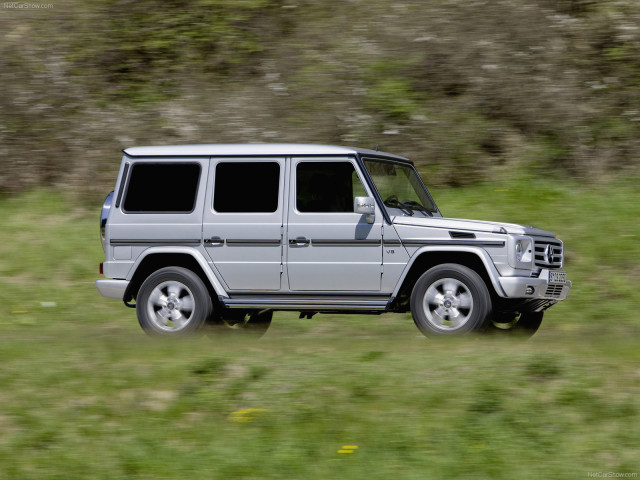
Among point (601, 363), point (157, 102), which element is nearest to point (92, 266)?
point (157, 102)

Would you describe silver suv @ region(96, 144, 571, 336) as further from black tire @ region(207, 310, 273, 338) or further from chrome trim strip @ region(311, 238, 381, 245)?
black tire @ region(207, 310, 273, 338)

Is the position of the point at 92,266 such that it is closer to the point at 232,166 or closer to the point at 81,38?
the point at 232,166

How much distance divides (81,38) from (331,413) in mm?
13434

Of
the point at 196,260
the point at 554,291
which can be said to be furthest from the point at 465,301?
the point at 196,260

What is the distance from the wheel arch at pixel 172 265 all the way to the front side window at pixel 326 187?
1.07 meters

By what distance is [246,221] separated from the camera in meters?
9.34

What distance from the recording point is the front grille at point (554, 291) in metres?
8.98

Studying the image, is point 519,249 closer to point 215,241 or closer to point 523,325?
point 523,325

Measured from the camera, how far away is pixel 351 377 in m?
7.41

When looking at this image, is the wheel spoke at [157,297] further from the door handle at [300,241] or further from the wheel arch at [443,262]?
the wheel arch at [443,262]

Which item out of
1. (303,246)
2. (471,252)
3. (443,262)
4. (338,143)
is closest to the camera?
(471,252)

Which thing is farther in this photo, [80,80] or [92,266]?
[80,80]

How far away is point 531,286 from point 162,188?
3.62 m

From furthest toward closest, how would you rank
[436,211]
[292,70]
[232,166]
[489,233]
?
[292,70] < [436,211] < [232,166] < [489,233]
